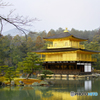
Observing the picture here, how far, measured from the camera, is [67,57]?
33531 mm

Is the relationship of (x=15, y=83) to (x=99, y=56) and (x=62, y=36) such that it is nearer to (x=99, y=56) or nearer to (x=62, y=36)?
(x=62, y=36)

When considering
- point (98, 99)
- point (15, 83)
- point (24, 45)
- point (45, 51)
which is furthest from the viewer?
point (24, 45)

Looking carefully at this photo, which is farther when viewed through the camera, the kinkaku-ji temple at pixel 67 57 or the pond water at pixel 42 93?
the kinkaku-ji temple at pixel 67 57

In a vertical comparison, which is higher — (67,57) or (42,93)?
(67,57)

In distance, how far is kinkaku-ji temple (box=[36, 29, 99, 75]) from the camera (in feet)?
107

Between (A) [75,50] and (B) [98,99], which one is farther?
(A) [75,50]

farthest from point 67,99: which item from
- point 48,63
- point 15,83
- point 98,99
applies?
point 48,63

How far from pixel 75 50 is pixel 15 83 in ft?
45.2

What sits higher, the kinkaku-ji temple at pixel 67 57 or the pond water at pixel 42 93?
the kinkaku-ji temple at pixel 67 57

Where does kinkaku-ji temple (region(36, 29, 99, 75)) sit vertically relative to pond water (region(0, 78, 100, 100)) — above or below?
above

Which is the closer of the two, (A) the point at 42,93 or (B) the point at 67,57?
(A) the point at 42,93

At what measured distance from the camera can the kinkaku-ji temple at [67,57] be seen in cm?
3266

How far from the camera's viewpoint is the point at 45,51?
34.9 metres

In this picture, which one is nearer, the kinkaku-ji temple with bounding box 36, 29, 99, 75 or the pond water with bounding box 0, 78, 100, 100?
the pond water with bounding box 0, 78, 100, 100
